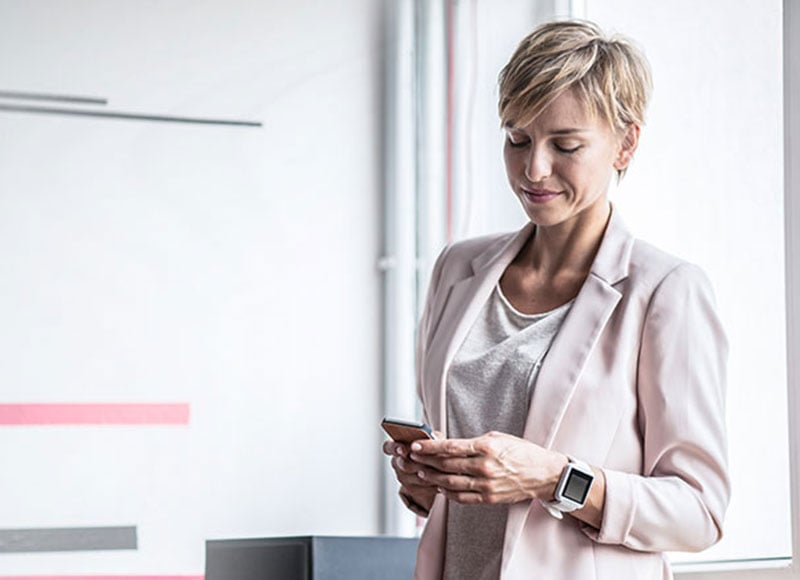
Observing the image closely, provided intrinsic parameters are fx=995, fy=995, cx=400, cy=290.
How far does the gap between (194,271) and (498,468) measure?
45.6 inches

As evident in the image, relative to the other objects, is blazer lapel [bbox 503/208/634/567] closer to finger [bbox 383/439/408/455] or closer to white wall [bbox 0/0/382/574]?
finger [bbox 383/439/408/455]

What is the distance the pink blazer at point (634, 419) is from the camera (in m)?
1.27

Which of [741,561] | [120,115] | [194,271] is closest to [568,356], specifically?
[741,561]

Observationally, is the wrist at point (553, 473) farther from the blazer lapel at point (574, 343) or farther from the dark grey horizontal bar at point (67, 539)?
the dark grey horizontal bar at point (67, 539)

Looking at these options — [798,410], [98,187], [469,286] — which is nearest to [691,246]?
[798,410]

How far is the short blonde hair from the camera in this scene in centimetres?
137

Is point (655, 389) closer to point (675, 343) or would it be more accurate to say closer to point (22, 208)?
point (675, 343)

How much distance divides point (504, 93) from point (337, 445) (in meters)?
1.16

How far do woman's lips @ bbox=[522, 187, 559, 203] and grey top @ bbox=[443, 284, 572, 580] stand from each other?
0.50 ft

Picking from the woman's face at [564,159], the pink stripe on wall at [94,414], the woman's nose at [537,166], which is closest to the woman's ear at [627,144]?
the woman's face at [564,159]

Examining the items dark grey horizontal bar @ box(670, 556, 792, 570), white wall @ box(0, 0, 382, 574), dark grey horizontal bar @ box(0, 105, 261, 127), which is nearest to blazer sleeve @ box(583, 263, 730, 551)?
dark grey horizontal bar @ box(670, 556, 792, 570)

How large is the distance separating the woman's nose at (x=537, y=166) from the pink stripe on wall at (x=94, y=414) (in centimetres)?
112

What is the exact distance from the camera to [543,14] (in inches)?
85.5

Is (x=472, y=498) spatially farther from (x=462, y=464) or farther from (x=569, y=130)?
(x=569, y=130)
